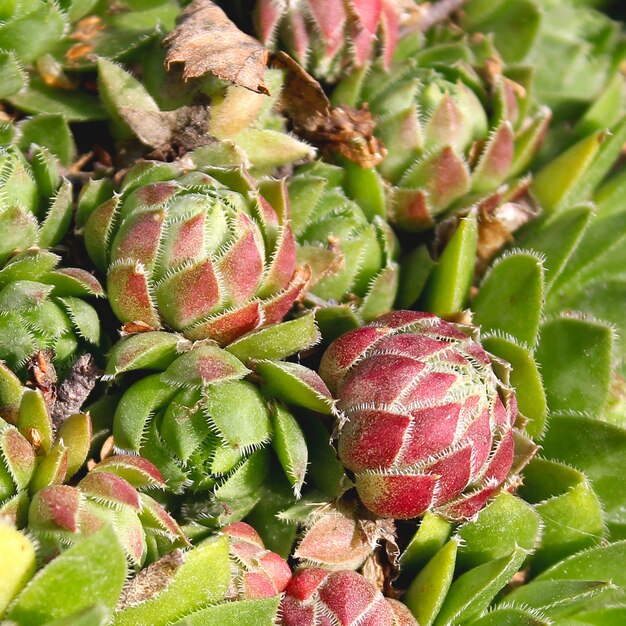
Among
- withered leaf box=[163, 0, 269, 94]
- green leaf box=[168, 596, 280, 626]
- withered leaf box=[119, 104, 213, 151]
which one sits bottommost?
green leaf box=[168, 596, 280, 626]

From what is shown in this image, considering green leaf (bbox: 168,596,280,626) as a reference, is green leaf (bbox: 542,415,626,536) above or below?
above

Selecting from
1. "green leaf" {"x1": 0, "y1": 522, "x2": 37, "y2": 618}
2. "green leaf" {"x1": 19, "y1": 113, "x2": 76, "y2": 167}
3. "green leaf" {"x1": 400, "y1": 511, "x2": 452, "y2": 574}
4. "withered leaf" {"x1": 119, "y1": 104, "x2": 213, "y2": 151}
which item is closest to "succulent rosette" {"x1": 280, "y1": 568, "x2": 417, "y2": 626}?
"green leaf" {"x1": 400, "y1": 511, "x2": 452, "y2": 574}

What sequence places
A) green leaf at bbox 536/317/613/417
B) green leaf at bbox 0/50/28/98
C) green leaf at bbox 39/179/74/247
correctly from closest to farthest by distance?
green leaf at bbox 39/179/74/247
green leaf at bbox 0/50/28/98
green leaf at bbox 536/317/613/417

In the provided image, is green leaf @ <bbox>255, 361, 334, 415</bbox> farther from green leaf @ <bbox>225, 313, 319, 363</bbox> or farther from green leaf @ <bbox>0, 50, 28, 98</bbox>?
green leaf @ <bbox>0, 50, 28, 98</bbox>

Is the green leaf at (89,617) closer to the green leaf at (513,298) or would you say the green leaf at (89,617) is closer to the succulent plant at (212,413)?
the succulent plant at (212,413)

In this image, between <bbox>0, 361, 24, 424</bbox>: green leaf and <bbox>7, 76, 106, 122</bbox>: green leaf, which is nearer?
<bbox>0, 361, 24, 424</bbox>: green leaf

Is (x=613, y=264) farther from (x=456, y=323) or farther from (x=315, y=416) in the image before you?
(x=315, y=416)

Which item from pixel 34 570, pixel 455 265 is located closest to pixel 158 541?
pixel 34 570

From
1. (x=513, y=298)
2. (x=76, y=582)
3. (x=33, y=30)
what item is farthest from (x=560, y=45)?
(x=76, y=582)

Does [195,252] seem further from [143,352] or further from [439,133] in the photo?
[439,133]
